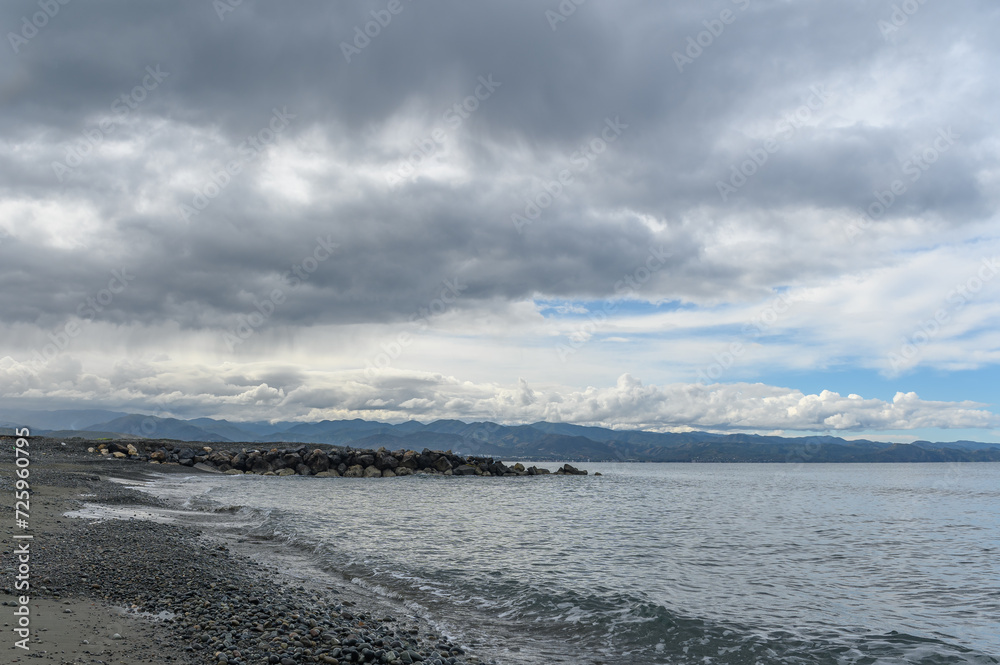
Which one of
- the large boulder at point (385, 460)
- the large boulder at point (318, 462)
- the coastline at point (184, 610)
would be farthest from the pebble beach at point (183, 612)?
the large boulder at point (385, 460)

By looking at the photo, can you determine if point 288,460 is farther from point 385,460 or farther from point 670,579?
point 670,579

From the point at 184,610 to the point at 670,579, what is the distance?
13.5 m

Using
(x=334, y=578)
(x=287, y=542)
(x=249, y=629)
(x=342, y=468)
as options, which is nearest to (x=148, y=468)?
(x=342, y=468)

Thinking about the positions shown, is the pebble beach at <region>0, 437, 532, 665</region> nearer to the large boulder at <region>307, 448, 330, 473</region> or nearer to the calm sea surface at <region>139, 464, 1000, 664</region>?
the calm sea surface at <region>139, 464, 1000, 664</region>

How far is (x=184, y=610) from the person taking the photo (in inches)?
414

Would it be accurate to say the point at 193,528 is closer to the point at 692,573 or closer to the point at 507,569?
the point at 507,569

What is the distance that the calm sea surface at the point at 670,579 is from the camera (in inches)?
468

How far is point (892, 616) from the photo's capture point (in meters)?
13.9

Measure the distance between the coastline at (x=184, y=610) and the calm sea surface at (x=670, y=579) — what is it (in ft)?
6.58

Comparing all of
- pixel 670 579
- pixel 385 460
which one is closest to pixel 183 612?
pixel 670 579

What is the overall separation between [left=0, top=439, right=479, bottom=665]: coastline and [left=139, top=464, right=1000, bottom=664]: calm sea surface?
6.58ft

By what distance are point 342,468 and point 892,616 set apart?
7238cm

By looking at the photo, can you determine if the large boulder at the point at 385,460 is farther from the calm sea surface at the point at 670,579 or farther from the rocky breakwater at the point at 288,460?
the calm sea surface at the point at 670,579

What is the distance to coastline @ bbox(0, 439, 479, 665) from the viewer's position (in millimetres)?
8414
